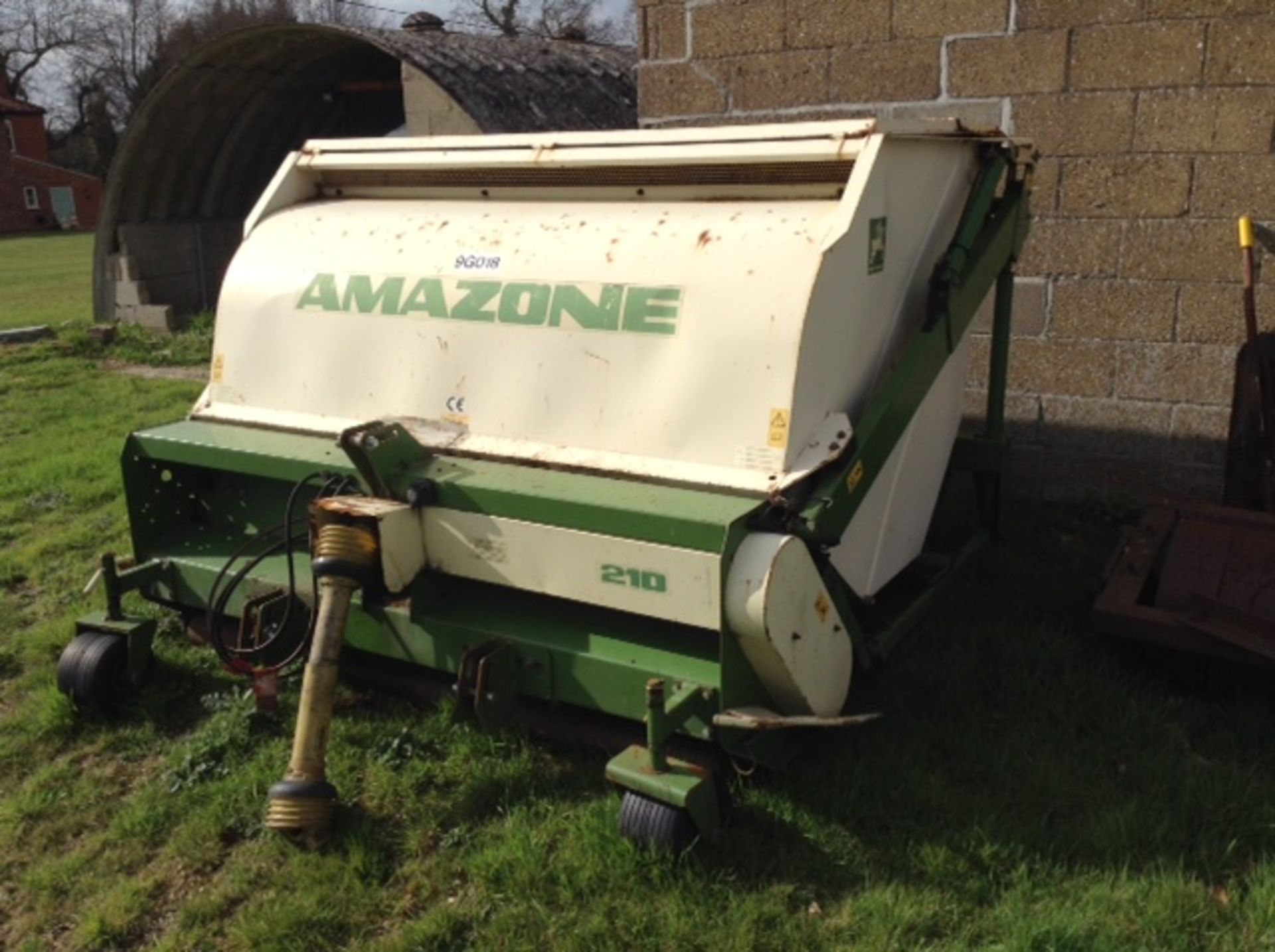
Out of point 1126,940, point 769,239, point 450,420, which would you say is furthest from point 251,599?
point 1126,940

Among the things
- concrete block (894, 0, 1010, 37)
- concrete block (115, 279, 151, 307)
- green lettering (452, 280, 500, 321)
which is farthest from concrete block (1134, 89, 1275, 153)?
concrete block (115, 279, 151, 307)

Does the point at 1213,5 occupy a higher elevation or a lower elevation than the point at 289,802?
higher

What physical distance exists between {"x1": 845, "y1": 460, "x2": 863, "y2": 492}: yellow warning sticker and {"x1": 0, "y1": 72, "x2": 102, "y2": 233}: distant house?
4709 cm

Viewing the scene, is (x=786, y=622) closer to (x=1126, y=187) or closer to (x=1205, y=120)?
(x=1126, y=187)

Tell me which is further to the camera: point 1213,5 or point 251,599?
point 1213,5

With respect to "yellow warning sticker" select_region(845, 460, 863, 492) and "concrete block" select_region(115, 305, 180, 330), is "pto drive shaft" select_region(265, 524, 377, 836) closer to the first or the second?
"yellow warning sticker" select_region(845, 460, 863, 492)

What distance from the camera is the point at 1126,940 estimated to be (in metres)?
2.48

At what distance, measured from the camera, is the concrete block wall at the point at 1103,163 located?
14.5 ft

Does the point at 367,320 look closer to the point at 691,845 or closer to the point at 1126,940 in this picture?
the point at 691,845

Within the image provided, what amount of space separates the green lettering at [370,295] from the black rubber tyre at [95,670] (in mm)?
1172

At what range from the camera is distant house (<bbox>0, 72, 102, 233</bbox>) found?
145 feet

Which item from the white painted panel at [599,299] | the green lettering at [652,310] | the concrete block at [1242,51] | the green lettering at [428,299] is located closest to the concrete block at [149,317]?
the white painted panel at [599,299]

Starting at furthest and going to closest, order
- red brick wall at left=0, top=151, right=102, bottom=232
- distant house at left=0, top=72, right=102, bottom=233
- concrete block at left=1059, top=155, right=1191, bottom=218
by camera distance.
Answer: distant house at left=0, top=72, right=102, bottom=233 → red brick wall at left=0, top=151, right=102, bottom=232 → concrete block at left=1059, top=155, right=1191, bottom=218

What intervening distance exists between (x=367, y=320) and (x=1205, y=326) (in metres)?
3.06
